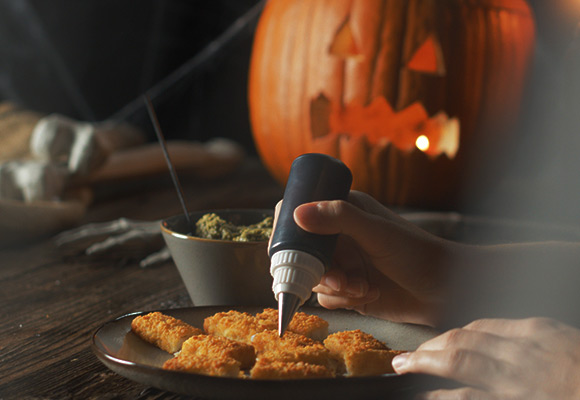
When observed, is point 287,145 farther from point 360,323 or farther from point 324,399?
point 324,399

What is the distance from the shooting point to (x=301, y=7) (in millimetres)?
1352

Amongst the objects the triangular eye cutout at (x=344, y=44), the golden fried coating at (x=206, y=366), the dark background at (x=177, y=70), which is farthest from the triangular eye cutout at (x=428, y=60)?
the golden fried coating at (x=206, y=366)

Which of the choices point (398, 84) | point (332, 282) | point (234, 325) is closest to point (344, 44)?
point (398, 84)

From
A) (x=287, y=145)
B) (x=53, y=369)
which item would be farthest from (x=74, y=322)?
(x=287, y=145)

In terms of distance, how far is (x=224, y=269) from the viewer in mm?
649

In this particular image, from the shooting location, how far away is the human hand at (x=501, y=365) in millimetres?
431

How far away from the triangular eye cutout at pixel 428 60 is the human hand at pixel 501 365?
0.95 m

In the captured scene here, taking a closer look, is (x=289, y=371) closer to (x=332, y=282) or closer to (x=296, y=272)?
(x=296, y=272)

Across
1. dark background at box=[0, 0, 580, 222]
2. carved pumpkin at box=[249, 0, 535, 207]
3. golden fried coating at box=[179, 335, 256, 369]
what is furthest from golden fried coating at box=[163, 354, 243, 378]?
dark background at box=[0, 0, 580, 222]

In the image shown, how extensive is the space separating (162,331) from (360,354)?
7.2 inches

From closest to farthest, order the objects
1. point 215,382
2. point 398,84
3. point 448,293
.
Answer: point 215,382 < point 448,293 < point 398,84

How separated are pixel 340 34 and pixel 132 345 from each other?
1001 mm

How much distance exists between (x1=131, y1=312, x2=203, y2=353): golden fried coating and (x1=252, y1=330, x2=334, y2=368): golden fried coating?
0.22 ft

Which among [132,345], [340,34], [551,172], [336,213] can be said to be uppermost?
[340,34]
